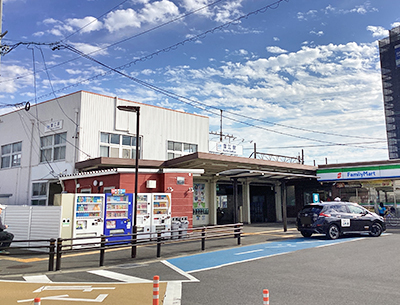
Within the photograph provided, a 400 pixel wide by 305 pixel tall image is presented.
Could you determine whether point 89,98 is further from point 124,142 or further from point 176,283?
point 176,283

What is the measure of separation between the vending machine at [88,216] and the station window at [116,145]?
774 cm

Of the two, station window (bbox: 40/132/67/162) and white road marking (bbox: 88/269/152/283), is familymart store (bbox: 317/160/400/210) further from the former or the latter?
white road marking (bbox: 88/269/152/283)

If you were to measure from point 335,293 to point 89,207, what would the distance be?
35.6ft

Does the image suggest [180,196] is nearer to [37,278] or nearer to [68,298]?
[37,278]

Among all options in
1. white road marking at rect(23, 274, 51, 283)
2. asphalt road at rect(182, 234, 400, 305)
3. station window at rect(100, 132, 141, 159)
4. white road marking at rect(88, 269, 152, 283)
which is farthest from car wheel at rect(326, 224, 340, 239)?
station window at rect(100, 132, 141, 159)

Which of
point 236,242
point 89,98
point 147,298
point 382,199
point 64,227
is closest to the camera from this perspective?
point 147,298

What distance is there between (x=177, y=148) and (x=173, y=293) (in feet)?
64.4

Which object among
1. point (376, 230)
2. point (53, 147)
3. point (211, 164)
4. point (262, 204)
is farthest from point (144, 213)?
point (262, 204)

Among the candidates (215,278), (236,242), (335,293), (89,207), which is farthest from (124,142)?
(335,293)

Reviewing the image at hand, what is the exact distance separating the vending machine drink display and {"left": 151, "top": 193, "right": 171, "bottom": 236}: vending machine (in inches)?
10.5

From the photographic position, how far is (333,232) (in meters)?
16.5

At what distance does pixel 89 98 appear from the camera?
73.2 ft

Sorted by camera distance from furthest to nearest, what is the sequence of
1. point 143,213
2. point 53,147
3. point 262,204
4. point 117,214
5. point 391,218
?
point 262,204 < point 391,218 < point 53,147 < point 143,213 < point 117,214

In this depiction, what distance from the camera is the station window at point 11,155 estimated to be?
26453 millimetres
